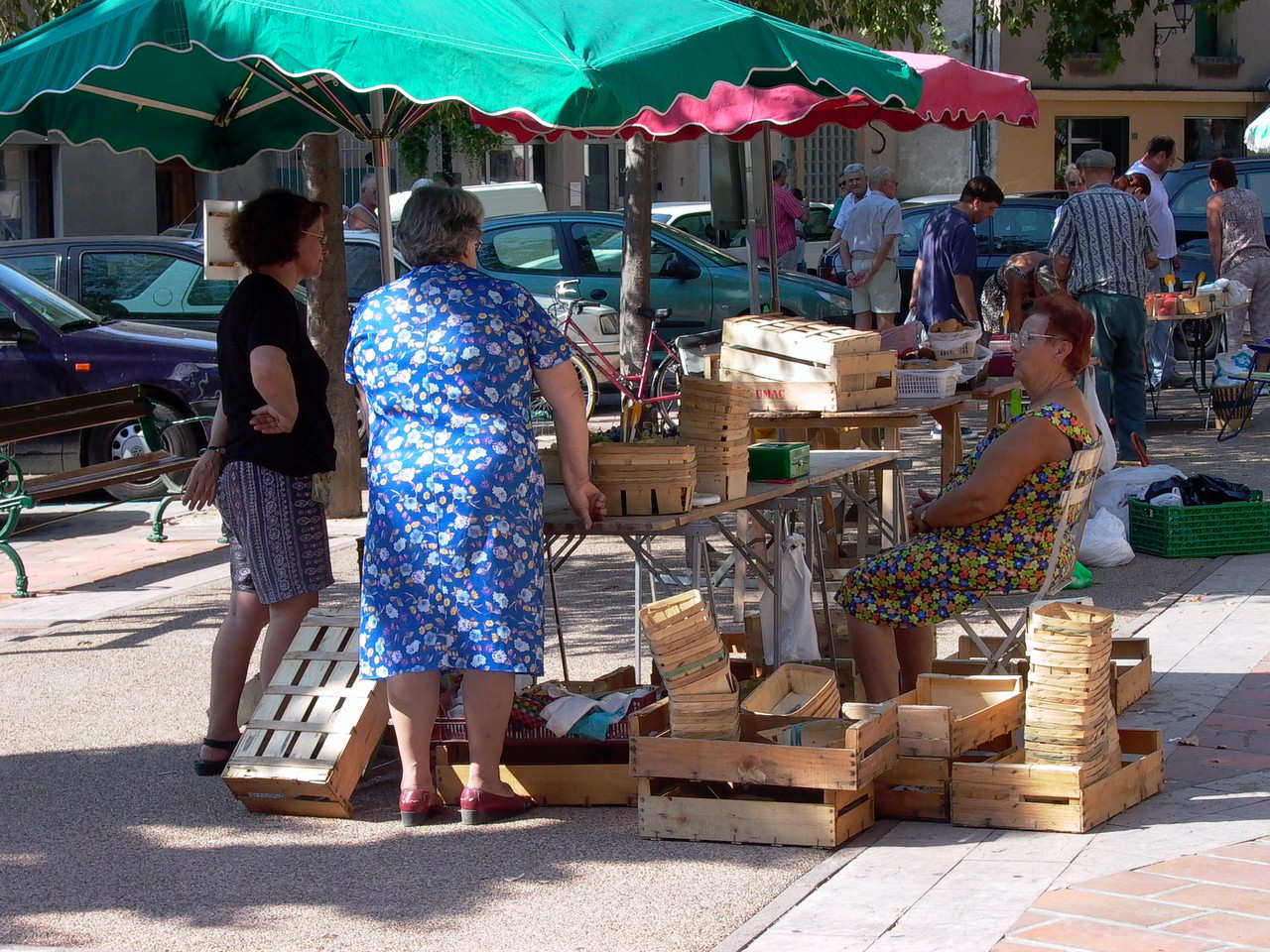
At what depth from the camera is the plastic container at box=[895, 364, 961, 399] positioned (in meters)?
7.08

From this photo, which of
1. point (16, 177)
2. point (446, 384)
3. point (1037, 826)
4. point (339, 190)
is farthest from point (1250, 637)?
point (16, 177)

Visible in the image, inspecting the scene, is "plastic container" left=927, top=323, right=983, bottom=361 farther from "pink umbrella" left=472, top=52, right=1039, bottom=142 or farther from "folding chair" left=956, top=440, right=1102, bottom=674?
"folding chair" left=956, top=440, right=1102, bottom=674

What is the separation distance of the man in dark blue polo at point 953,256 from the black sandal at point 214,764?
6.80 meters

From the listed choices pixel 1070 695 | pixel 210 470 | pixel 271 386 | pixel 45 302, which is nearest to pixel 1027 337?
pixel 1070 695

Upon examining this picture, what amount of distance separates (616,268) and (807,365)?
8502 mm

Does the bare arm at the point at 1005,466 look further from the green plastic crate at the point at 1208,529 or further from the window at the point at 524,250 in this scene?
the window at the point at 524,250

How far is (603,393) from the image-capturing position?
604 inches

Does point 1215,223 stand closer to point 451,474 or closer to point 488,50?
point 488,50

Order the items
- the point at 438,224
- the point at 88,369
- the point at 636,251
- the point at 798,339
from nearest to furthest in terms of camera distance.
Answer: the point at 438,224
the point at 798,339
the point at 88,369
the point at 636,251

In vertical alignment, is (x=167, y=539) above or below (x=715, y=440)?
below

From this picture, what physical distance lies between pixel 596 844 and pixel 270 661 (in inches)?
51.7

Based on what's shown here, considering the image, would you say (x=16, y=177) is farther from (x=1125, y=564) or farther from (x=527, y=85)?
(x=527, y=85)

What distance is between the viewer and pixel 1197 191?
16391mm

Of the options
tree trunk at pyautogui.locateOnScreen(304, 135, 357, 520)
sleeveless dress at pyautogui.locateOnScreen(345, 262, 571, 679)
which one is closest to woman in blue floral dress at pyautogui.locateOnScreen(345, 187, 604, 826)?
sleeveless dress at pyautogui.locateOnScreen(345, 262, 571, 679)
